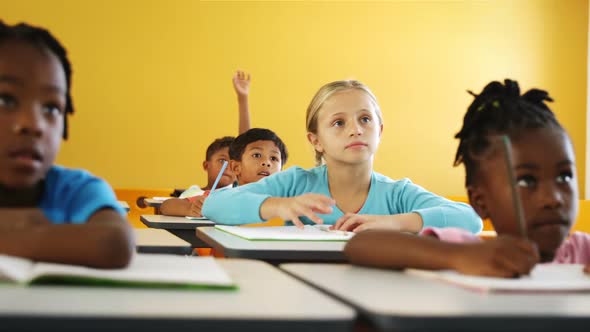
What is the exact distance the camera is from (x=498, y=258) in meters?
0.86

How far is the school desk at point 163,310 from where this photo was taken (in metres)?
0.56

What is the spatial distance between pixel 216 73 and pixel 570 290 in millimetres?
4997

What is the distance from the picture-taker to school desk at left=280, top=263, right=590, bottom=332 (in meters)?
0.61

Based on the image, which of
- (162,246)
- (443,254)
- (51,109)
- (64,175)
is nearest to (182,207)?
(162,246)

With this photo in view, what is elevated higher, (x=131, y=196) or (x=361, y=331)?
(x=361, y=331)

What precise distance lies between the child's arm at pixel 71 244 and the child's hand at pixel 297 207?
731 mm

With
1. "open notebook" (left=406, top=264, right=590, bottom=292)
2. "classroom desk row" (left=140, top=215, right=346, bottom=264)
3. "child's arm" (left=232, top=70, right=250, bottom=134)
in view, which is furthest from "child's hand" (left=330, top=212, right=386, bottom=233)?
"child's arm" (left=232, top=70, right=250, bottom=134)

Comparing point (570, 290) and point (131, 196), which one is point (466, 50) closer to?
point (131, 196)

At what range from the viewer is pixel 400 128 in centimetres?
594

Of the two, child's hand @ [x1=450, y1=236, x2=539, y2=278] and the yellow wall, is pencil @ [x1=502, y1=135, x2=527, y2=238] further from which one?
the yellow wall

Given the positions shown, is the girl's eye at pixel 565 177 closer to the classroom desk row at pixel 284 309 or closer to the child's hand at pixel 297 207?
the classroom desk row at pixel 284 309

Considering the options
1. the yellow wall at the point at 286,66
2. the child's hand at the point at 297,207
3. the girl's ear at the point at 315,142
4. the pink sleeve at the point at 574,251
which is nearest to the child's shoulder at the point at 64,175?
the child's hand at the point at 297,207


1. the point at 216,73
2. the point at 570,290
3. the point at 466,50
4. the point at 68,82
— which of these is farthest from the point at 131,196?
the point at 570,290

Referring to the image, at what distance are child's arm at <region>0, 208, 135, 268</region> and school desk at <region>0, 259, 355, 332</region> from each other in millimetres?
120
